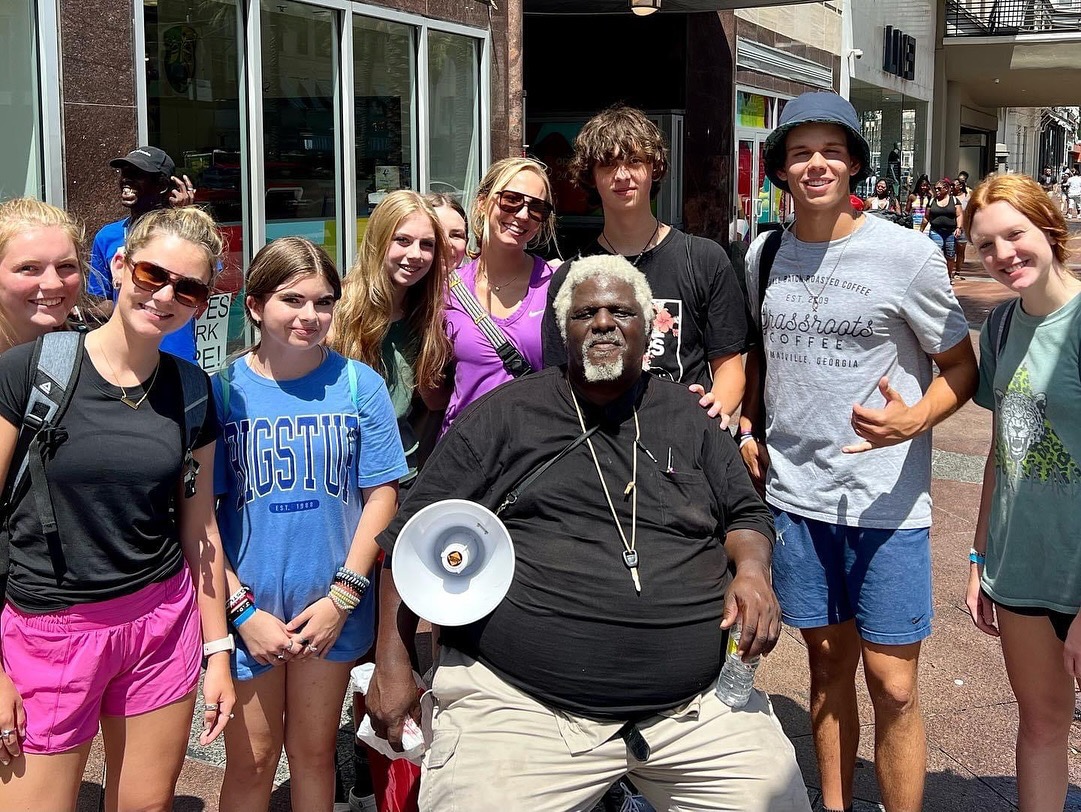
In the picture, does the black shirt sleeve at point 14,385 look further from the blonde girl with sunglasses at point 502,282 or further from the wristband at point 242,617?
the blonde girl with sunglasses at point 502,282

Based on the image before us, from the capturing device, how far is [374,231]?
3748 mm

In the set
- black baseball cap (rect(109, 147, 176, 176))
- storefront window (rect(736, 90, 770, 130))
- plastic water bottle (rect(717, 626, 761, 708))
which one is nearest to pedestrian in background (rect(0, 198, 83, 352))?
plastic water bottle (rect(717, 626, 761, 708))

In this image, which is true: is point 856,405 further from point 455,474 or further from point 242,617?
point 242,617

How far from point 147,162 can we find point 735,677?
3.77 meters

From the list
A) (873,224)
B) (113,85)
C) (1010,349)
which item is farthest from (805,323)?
(113,85)

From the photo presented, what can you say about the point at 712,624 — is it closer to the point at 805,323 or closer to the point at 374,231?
the point at 805,323

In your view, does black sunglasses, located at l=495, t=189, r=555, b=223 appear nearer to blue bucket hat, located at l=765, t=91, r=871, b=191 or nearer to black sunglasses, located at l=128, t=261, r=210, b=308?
blue bucket hat, located at l=765, t=91, r=871, b=191

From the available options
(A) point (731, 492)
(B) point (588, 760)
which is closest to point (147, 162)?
(A) point (731, 492)

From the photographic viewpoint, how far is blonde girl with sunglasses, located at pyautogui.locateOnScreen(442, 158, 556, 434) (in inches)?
148

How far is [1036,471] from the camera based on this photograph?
2.93 metres

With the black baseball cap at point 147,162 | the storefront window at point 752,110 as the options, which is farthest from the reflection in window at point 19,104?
the storefront window at point 752,110

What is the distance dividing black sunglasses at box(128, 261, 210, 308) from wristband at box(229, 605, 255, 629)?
82 cm

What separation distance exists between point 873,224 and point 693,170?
13588 millimetres

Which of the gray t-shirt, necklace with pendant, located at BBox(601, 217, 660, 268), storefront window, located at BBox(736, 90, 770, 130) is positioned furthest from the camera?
storefront window, located at BBox(736, 90, 770, 130)
